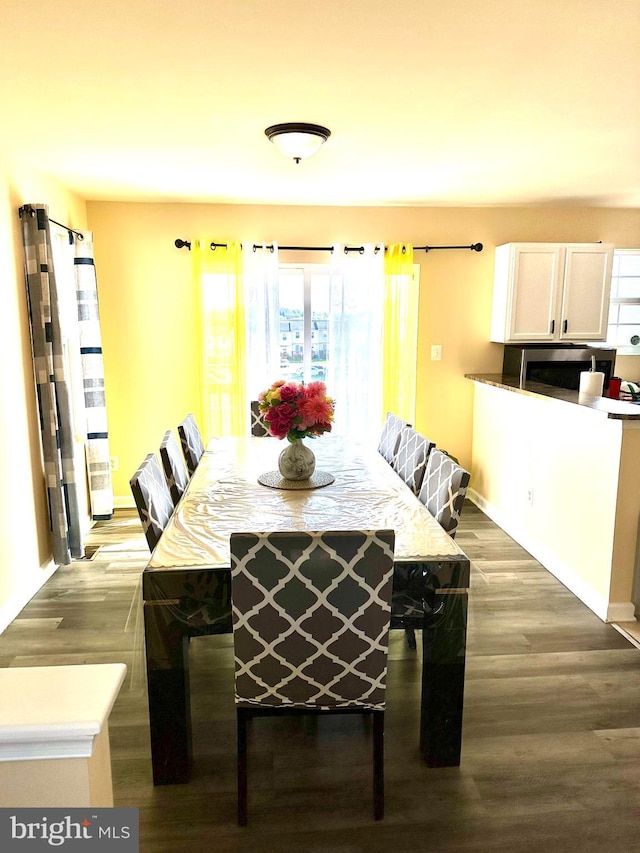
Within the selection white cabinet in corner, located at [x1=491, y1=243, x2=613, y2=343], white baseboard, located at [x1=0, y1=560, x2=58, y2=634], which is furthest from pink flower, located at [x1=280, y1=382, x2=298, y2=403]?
white cabinet in corner, located at [x1=491, y1=243, x2=613, y2=343]

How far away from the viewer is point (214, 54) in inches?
79.2

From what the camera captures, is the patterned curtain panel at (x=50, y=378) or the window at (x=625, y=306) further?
the window at (x=625, y=306)

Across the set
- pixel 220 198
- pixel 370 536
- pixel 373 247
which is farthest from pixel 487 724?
pixel 220 198

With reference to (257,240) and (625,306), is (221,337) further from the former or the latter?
(625,306)

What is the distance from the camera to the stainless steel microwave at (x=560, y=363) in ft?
14.8

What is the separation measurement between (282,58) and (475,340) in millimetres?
3303

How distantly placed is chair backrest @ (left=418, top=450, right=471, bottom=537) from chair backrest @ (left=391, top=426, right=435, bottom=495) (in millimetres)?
155

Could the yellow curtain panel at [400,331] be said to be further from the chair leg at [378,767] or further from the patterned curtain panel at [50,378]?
the chair leg at [378,767]

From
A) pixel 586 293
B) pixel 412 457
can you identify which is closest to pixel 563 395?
pixel 412 457

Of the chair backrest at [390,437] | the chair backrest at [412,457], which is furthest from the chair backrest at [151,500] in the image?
the chair backrest at [390,437]

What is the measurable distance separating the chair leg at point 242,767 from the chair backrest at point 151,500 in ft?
2.32

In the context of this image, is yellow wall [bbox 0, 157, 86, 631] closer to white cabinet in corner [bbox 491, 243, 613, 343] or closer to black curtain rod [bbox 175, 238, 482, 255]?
black curtain rod [bbox 175, 238, 482, 255]

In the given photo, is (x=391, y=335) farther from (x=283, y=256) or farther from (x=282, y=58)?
(x=282, y=58)

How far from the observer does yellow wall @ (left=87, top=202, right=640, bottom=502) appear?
4.58 metres
